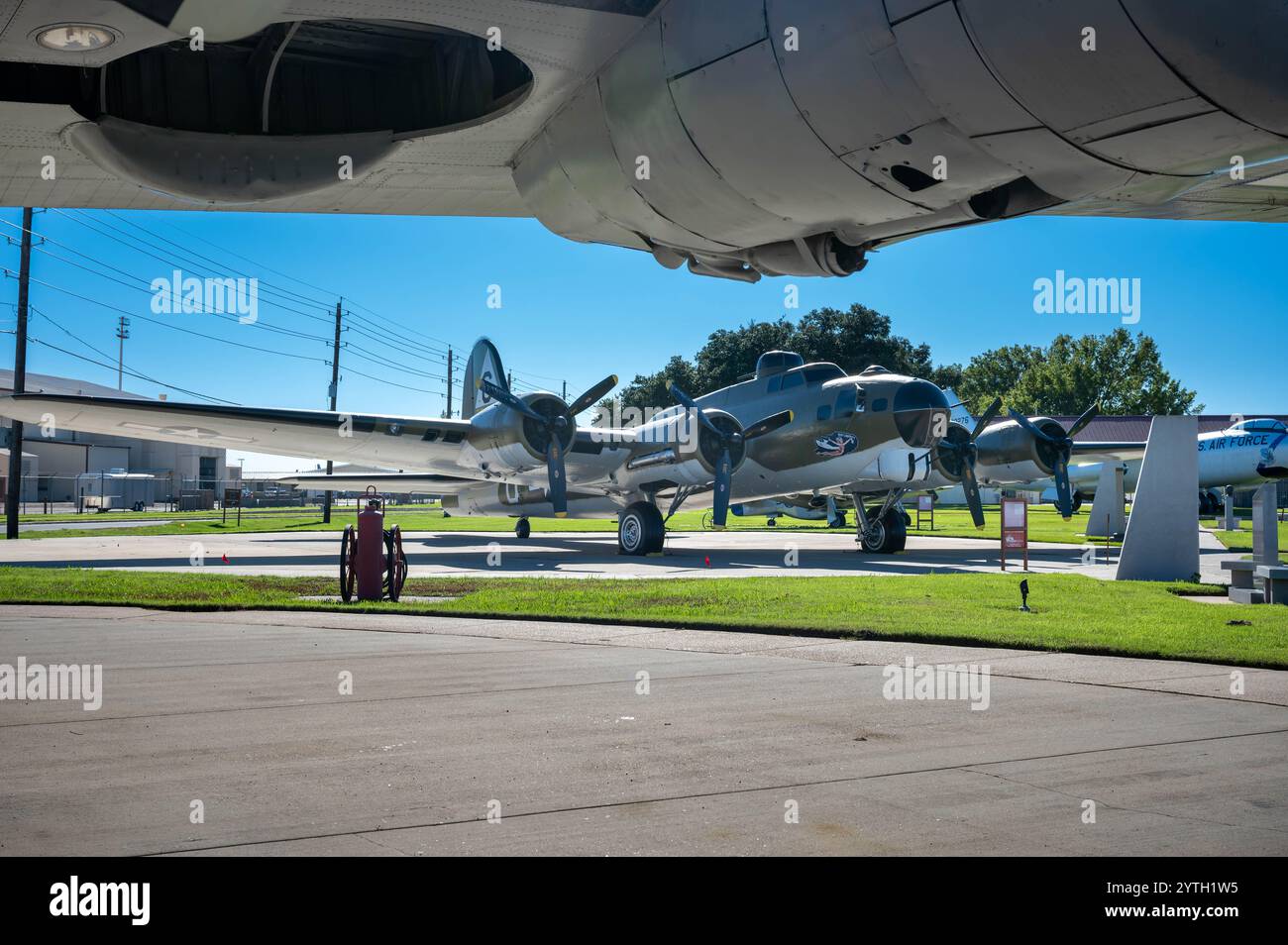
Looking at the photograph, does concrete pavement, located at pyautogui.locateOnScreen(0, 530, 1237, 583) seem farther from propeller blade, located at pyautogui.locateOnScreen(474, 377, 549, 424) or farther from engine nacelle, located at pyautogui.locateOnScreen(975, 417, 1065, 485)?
propeller blade, located at pyautogui.locateOnScreen(474, 377, 549, 424)

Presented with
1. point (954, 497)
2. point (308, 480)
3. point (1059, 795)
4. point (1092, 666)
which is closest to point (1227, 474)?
point (954, 497)

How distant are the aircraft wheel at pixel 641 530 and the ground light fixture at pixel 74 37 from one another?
19584mm

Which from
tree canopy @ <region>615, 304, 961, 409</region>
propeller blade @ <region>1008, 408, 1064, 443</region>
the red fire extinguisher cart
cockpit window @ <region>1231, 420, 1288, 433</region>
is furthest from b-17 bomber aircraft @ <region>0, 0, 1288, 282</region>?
tree canopy @ <region>615, 304, 961, 409</region>

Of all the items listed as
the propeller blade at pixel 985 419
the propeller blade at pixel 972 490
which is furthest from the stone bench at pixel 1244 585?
the propeller blade at pixel 985 419

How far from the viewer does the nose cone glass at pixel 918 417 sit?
69.2ft

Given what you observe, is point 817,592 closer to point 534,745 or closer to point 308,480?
point 534,745

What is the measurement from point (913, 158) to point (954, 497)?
2721 inches

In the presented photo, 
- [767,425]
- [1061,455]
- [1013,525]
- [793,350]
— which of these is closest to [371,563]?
[767,425]

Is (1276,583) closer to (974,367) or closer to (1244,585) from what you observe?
(1244,585)

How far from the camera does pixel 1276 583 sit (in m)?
12.2

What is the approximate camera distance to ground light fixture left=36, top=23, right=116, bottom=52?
2770 mm

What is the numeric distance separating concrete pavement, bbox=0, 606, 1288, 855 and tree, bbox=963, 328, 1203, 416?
7750cm

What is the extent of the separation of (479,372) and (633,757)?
24.2 metres

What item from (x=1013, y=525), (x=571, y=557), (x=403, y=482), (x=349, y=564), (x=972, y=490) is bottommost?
(x=571, y=557)
